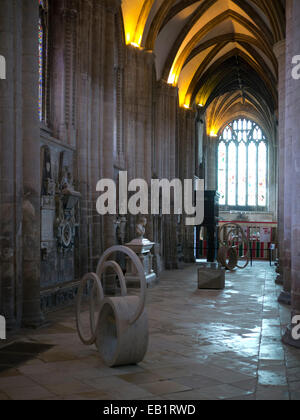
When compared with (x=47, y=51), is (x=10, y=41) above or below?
below

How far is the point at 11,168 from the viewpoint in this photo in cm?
827

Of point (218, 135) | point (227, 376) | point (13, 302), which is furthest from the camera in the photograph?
point (218, 135)

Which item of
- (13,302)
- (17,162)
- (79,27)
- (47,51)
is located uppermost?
(79,27)

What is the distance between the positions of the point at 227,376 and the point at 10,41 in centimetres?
644

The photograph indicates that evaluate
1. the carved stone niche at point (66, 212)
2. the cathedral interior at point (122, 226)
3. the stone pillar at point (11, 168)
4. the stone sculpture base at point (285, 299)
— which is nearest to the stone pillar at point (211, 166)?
the cathedral interior at point (122, 226)

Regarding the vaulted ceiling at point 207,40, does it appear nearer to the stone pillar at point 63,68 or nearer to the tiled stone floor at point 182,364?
the stone pillar at point 63,68

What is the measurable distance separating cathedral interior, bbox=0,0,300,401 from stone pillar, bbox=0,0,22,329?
0.02 metres

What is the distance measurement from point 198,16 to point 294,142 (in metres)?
16.5

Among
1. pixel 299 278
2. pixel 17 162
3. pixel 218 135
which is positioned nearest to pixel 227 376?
pixel 299 278

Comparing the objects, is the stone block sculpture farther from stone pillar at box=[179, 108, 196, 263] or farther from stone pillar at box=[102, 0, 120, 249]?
stone pillar at box=[179, 108, 196, 263]

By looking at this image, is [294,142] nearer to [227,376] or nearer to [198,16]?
[227,376]

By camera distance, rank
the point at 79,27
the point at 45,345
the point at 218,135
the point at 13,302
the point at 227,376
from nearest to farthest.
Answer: the point at 227,376 < the point at 45,345 < the point at 13,302 < the point at 79,27 < the point at 218,135

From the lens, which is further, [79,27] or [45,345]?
[79,27]

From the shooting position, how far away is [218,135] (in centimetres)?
4588
